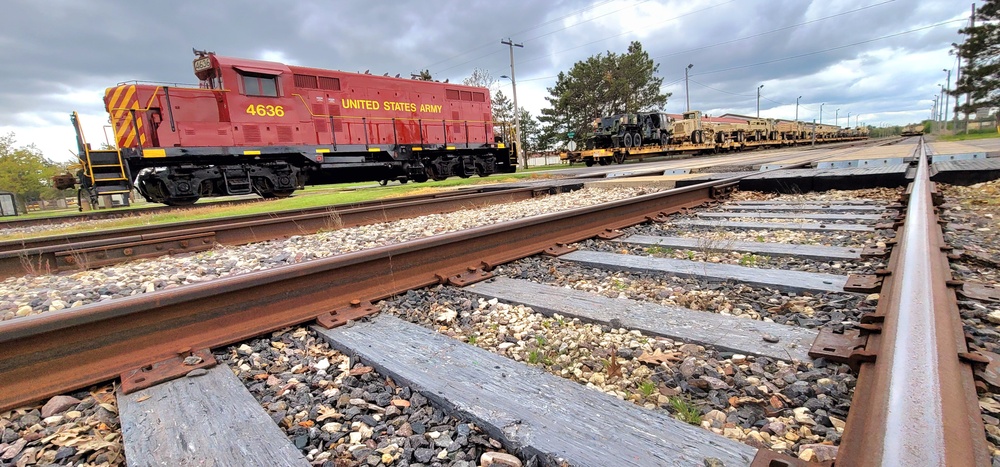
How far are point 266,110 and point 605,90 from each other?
34.6m

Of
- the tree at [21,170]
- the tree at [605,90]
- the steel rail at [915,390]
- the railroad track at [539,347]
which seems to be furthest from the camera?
the tree at [21,170]

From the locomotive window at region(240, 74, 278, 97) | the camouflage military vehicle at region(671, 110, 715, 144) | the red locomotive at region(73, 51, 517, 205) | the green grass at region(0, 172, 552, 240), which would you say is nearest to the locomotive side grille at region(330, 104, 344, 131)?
the red locomotive at region(73, 51, 517, 205)

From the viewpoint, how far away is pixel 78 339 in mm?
1617

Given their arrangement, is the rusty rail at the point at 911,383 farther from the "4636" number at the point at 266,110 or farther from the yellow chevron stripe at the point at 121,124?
the yellow chevron stripe at the point at 121,124

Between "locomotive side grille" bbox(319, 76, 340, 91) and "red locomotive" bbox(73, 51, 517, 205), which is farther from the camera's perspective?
"locomotive side grille" bbox(319, 76, 340, 91)

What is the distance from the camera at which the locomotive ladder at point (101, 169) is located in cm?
855

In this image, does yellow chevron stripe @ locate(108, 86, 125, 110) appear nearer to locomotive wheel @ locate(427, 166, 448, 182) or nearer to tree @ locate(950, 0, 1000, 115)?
locomotive wheel @ locate(427, 166, 448, 182)

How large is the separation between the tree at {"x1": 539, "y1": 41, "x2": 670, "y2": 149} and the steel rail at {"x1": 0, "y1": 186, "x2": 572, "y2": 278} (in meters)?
34.3

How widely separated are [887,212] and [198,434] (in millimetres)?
5123

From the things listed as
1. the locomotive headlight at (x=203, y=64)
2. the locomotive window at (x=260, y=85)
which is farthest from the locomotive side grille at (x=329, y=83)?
the locomotive headlight at (x=203, y=64)

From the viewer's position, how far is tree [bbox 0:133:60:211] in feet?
156

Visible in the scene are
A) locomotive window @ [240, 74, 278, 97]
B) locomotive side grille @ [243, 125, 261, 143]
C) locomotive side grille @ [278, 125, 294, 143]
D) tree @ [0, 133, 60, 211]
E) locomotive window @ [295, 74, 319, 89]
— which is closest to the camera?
locomotive window @ [240, 74, 278, 97]

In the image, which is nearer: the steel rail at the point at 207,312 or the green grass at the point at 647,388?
the green grass at the point at 647,388

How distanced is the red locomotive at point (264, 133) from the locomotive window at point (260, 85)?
0.07ft
